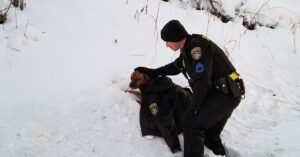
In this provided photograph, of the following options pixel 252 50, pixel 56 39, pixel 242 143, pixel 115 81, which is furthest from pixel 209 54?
pixel 252 50

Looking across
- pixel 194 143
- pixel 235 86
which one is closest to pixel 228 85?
pixel 235 86

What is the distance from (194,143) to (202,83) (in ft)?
1.73

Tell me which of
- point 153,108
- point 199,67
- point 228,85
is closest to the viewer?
point 199,67

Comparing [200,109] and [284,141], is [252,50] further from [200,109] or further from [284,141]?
[200,109]

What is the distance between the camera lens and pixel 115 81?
161 inches

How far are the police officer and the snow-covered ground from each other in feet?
1.07

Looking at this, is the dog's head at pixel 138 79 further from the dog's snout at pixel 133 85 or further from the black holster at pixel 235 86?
the black holster at pixel 235 86

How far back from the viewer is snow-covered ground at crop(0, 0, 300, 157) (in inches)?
132

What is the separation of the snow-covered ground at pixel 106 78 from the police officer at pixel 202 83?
1.07 feet

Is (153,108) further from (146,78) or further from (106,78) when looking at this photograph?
(106,78)

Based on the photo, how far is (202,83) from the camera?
117 inches

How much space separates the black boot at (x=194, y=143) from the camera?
3145 millimetres

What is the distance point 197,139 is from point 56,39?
83.2 inches

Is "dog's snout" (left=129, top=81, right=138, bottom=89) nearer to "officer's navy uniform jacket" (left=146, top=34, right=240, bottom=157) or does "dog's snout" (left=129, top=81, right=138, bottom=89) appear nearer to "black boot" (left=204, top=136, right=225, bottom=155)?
"officer's navy uniform jacket" (left=146, top=34, right=240, bottom=157)
